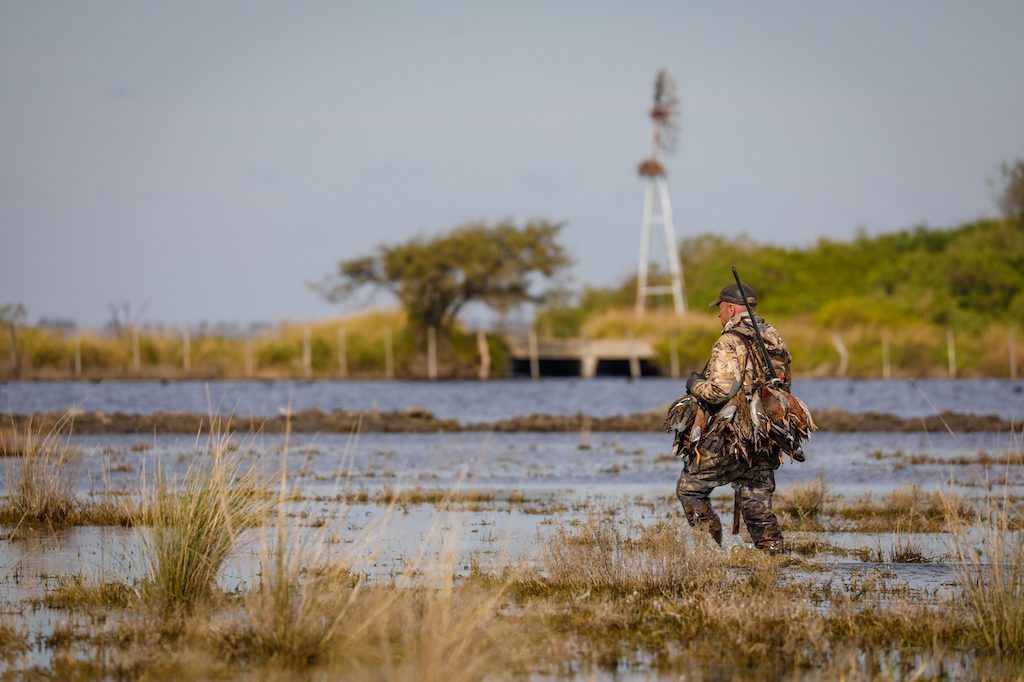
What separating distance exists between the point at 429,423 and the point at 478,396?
21.1 metres

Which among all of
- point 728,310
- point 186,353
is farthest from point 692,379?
point 186,353

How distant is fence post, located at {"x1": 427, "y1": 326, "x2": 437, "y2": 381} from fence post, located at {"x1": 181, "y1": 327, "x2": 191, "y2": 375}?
1319 cm

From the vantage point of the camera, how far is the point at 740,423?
10.7 m

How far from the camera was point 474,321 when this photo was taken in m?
77.4

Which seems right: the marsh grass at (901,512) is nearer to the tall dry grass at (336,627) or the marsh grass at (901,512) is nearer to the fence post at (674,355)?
the tall dry grass at (336,627)

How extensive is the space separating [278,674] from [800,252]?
90.0 m

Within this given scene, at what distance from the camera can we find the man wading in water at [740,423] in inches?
419

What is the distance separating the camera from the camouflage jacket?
34.8ft

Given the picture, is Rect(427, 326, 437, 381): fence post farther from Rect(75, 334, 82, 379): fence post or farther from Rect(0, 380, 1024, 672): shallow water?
Rect(0, 380, 1024, 672): shallow water

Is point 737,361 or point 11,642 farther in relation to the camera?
point 737,361

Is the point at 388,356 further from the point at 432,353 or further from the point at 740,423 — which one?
the point at 740,423

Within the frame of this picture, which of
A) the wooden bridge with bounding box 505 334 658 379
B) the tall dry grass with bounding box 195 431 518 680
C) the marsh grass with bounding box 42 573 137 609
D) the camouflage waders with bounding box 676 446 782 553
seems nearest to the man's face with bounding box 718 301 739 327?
the camouflage waders with bounding box 676 446 782 553

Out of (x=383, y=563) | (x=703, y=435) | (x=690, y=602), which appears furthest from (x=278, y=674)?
(x=703, y=435)

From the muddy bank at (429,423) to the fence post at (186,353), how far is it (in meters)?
37.8
